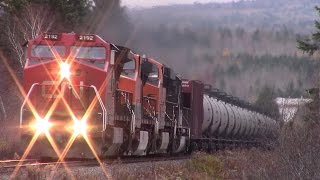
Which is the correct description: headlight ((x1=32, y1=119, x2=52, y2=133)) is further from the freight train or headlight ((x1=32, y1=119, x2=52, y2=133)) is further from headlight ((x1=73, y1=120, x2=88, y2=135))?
headlight ((x1=73, y1=120, x2=88, y2=135))

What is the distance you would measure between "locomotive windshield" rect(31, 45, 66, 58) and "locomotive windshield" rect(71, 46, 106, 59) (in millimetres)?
360

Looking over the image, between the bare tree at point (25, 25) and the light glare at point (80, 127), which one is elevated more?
the bare tree at point (25, 25)

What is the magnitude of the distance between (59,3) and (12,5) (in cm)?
337

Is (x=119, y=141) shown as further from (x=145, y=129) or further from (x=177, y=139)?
(x=177, y=139)

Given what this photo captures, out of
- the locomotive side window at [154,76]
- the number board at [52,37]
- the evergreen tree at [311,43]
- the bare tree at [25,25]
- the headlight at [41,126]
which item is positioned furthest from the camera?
the bare tree at [25,25]

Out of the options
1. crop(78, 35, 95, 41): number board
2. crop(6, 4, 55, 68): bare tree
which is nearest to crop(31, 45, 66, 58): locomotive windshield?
crop(78, 35, 95, 41): number board

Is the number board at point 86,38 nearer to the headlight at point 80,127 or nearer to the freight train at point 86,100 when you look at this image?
the freight train at point 86,100

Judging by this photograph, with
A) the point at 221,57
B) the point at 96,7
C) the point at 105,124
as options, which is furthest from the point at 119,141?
the point at 96,7

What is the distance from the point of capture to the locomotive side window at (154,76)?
19.7 metres

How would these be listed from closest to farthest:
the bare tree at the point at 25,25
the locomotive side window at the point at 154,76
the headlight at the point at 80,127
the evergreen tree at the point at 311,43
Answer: the headlight at the point at 80,127 < the locomotive side window at the point at 154,76 < the evergreen tree at the point at 311,43 < the bare tree at the point at 25,25

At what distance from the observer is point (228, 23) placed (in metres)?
20.8

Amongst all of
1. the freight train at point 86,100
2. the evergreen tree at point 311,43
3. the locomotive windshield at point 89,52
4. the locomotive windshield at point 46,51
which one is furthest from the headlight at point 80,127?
the evergreen tree at point 311,43

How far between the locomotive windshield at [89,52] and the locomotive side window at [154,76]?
13.6ft

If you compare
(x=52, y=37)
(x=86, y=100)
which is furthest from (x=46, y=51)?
(x=86, y=100)
